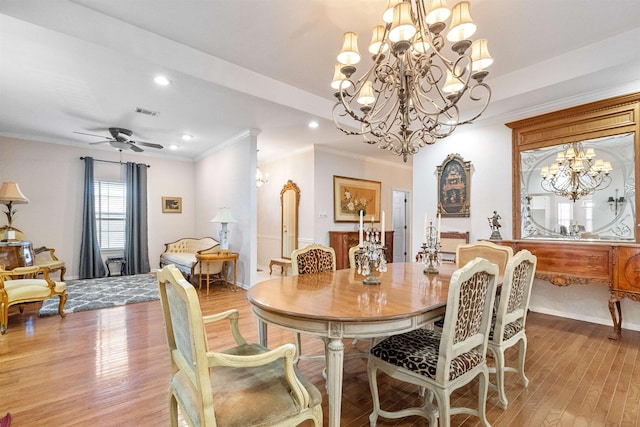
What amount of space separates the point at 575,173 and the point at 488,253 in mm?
1936

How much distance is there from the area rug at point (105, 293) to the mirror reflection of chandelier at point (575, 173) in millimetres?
5625

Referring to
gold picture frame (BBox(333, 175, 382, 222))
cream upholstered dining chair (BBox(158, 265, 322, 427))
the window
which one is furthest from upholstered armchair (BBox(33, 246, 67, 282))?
cream upholstered dining chair (BBox(158, 265, 322, 427))

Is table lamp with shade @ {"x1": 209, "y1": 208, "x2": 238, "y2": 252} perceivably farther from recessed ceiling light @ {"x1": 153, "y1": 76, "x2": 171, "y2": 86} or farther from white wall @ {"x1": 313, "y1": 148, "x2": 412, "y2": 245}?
recessed ceiling light @ {"x1": 153, "y1": 76, "x2": 171, "y2": 86}

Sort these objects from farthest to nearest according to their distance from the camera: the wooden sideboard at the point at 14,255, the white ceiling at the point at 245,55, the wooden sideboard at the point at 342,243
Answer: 1. the wooden sideboard at the point at 342,243
2. the wooden sideboard at the point at 14,255
3. the white ceiling at the point at 245,55

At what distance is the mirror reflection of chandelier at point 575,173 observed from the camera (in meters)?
3.48

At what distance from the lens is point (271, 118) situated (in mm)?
4320

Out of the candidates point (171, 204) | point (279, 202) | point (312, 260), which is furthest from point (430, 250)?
point (171, 204)

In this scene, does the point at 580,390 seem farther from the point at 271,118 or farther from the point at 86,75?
the point at 86,75

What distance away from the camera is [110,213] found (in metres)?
6.29

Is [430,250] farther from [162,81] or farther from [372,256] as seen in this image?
[162,81]

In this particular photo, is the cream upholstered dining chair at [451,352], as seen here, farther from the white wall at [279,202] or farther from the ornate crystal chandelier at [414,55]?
the white wall at [279,202]

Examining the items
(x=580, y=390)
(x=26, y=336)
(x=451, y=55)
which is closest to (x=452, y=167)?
(x=451, y=55)

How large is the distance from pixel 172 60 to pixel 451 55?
2.82 metres

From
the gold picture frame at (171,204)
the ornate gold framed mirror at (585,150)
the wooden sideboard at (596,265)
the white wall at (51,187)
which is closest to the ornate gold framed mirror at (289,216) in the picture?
the gold picture frame at (171,204)
